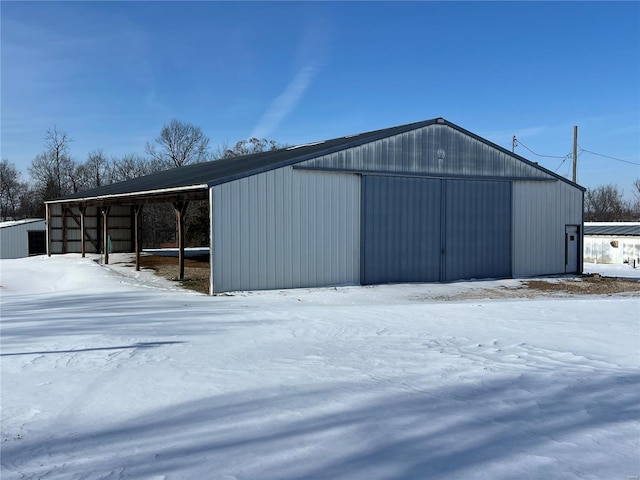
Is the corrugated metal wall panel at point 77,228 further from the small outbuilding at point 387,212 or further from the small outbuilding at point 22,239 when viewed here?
the small outbuilding at point 387,212

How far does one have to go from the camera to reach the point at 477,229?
18.8 meters

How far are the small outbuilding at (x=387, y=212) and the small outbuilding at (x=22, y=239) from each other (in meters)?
12.9

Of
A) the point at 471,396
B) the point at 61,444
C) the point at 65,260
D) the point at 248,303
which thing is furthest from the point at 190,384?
the point at 65,260

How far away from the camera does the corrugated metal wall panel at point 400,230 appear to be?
16750 mm

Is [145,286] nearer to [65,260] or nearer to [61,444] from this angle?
[65,260]

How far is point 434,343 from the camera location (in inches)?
299

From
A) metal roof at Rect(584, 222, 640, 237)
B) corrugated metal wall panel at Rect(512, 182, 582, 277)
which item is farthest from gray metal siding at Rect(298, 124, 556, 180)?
metal roof at Rect(584, 222, 640, 237)

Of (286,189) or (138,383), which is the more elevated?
(286,189)

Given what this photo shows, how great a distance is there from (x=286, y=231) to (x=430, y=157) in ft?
18.9

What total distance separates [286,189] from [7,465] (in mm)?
11866

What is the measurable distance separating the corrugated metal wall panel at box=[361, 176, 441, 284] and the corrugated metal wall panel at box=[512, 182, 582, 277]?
3.74m

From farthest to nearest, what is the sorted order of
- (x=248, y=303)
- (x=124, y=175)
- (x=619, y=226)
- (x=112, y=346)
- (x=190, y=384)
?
(x=124, y=175) < (x=619, y=226) < (x=248, y=303) < (x=112, y=346) < (x=190, y=384)

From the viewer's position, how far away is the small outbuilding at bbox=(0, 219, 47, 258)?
103 feet

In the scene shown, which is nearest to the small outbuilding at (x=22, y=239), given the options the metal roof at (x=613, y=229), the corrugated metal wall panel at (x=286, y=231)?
the corrugated metal wall panel at (x=286, y=231)
